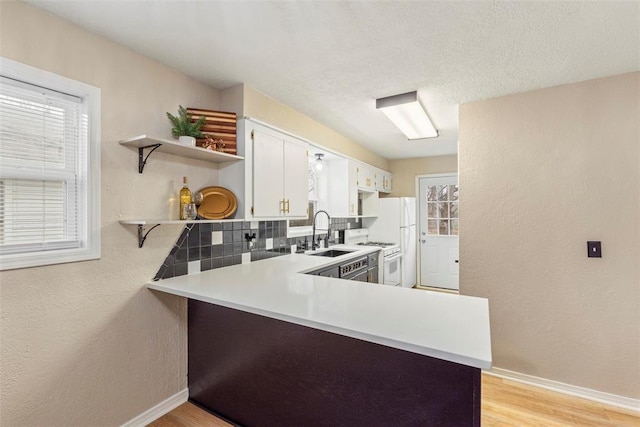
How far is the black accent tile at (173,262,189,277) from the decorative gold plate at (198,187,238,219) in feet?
1.24

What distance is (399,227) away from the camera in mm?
4609

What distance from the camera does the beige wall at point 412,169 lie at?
5043 mm

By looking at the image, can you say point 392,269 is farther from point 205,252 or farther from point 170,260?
point 170,260

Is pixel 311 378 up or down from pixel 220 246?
down

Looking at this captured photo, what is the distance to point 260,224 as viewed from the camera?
274 cm

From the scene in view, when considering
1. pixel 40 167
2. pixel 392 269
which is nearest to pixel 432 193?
pixel 392 269

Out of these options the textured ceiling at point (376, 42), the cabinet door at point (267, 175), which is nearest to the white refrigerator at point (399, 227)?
the textured ceiling at point (376, 42)

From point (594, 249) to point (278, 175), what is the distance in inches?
99.4

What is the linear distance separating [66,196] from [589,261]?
3468 mm

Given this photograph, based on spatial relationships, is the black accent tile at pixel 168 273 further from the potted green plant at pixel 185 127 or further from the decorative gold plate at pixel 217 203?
A: the potted green plant at pixel 185 127

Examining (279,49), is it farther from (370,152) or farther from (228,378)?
(370,152)

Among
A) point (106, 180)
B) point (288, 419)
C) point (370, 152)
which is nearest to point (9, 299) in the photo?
point (106, 180)

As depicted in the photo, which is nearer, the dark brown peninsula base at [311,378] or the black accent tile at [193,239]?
the dark brown peninsula base at [311,378]

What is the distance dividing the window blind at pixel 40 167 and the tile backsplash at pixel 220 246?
1.94 ft
